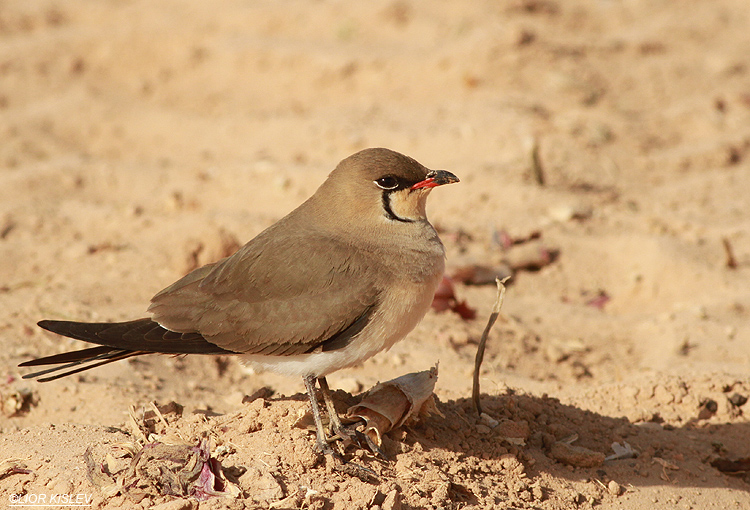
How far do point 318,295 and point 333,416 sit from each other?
0.53 meters

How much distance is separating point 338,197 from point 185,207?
123 inches

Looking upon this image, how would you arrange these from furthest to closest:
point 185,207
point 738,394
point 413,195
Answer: point 185,207, point 738,394, point 413,195

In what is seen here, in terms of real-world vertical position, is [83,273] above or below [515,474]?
above

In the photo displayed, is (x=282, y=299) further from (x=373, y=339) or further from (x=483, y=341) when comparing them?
(x=483, y=341)

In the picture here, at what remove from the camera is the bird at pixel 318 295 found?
3.49m

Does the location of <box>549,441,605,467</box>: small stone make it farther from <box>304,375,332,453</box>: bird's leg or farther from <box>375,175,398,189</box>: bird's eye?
<box>375,175,398,189</box>: bird's eye

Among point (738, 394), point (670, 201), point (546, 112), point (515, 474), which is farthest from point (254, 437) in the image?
point (546, 112)

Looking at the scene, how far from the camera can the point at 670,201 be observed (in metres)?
6.73

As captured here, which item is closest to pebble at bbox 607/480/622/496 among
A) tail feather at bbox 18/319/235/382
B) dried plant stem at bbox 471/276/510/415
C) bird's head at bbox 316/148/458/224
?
dried plant stem at bbox 471/276/510/415

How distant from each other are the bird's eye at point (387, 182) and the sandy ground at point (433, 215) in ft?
3.30

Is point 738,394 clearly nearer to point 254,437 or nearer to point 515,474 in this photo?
point 515,474

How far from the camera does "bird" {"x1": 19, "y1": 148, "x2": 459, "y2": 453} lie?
11.4 feet

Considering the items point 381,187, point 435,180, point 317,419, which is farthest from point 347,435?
point 435,180

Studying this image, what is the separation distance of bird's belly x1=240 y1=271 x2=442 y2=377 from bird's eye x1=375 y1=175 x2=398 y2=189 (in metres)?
0.55
